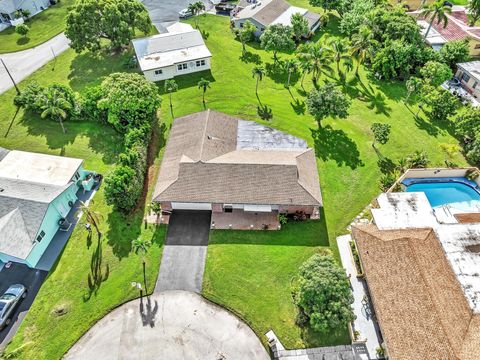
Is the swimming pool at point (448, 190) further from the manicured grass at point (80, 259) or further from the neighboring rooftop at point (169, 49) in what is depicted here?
the neighboring rooftop at point (169, 49)

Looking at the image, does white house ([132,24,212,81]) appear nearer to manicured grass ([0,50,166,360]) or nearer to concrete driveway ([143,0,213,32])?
concrete driveway ([143,0,213,32])

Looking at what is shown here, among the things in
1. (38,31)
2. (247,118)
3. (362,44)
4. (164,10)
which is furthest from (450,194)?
(38,31)

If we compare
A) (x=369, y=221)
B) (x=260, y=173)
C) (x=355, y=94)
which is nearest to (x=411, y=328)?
(x=369, y=221)

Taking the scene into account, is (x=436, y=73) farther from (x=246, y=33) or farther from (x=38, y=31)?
(x=38, y=31)

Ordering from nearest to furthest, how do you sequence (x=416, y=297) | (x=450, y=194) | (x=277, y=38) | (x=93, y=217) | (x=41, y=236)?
(x=416, y=297) → (x=41, y=236) → (x=93, y=217) → (x=450, y=194) → (x=277, y=38)

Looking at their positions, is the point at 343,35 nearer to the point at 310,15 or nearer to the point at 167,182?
the point at 310,15

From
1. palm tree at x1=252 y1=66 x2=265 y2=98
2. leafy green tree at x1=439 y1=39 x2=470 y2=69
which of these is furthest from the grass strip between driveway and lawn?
leafy green tree at x1=439 y1=39 x2=470 y2=69
